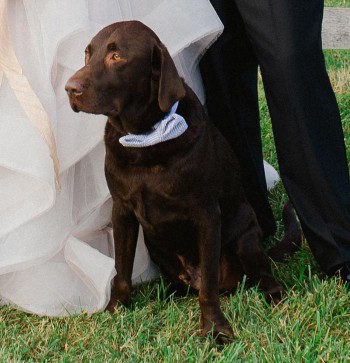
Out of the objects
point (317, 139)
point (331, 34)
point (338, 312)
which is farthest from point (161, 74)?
point (331, 34)

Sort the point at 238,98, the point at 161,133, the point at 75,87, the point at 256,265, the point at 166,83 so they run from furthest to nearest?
the point at 238,98
the point at 256,265
the point at 161,133
the point at 166,83
the point at 75,87

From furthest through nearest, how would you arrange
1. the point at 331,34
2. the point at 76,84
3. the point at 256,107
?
the point at 331,34 → the point at 256,107 → the point at 76,84

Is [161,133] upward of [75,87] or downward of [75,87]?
downward

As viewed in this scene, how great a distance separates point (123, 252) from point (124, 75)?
0.71 m

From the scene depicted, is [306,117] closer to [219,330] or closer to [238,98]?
[238,98]

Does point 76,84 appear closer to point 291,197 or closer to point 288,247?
point 291,197

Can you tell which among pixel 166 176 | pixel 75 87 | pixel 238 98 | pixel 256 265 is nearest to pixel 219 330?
pixel 256 265

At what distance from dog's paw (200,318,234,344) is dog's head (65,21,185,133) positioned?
0.72 meters

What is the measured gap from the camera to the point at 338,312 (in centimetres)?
273

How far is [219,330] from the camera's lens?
262 centimetres

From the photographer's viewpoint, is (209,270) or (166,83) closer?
(166,83)

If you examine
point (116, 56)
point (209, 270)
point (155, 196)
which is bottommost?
point (209, 270)

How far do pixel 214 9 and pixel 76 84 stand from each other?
2.81 feet

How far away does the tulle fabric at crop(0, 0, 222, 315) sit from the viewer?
2660 mm
